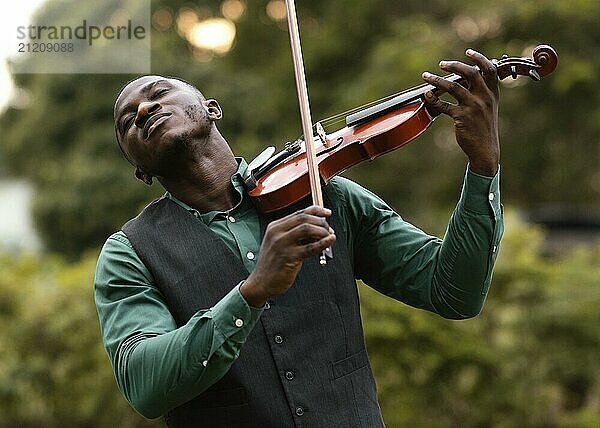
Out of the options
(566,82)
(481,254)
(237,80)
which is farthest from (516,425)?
(237,80)

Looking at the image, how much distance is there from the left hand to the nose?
654 millimetres

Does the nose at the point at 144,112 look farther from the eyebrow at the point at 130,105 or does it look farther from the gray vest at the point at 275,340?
the gray vest at the point at 275,340

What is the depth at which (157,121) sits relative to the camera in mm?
2586

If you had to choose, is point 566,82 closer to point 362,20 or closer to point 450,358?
point 362,20

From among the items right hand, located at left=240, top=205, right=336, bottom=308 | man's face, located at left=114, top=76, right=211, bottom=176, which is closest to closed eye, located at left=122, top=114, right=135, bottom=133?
man's face, located at left=114, top=76, right=211, bottom=176

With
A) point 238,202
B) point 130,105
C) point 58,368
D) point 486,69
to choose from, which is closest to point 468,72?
point 486,69

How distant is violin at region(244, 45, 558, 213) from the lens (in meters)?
2.50

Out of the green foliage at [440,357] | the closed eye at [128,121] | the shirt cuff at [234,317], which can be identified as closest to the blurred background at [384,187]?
the green foliage at [440,357]

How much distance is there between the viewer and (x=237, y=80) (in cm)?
1262

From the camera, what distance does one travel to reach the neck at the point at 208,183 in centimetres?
266

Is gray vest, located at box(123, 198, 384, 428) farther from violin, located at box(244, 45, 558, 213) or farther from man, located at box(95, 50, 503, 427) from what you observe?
violin, located at box(244, 45, 558, 213)

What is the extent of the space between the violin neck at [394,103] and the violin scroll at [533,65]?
0.11 m

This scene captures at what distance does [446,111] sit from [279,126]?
31.3 feet

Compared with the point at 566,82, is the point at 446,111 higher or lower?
higher
